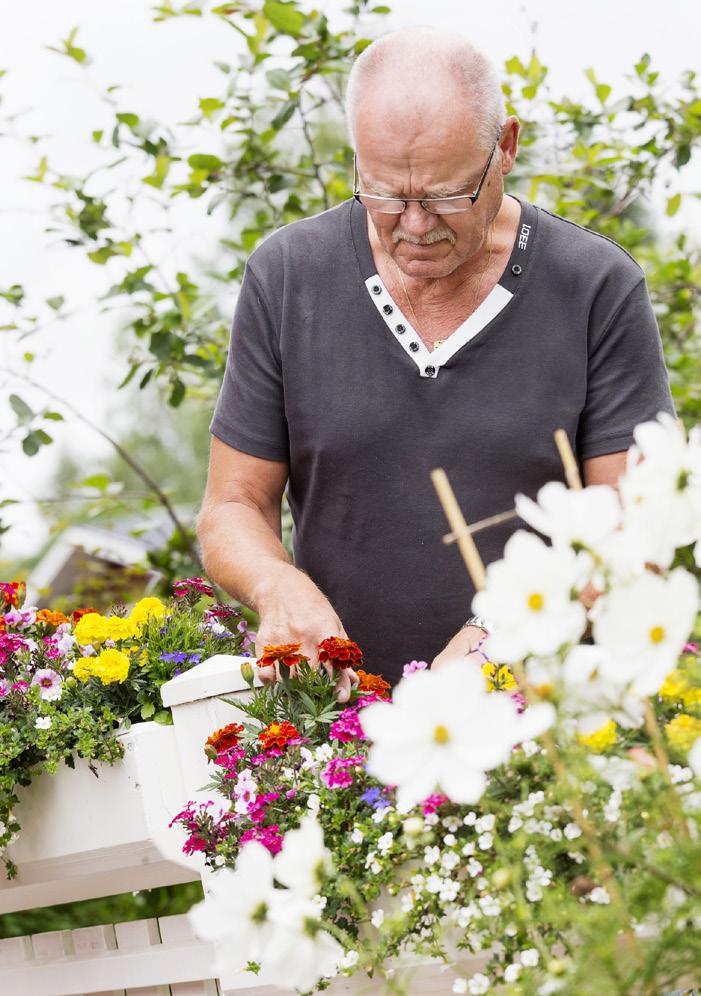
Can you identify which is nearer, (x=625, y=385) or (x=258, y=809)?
(x=258, y=809)

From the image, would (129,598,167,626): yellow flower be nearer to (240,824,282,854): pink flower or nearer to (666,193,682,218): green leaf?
(240,824,282,854): pink flower

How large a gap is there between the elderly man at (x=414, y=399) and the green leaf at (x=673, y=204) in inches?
46.1

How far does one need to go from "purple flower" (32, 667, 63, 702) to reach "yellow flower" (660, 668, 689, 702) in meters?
1.20

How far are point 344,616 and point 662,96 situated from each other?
2116 millimetres

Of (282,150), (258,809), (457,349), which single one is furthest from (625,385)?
(282,150)

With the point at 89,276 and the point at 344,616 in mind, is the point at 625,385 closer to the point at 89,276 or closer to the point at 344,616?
the point at 344,616

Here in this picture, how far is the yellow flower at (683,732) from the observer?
1133 mm

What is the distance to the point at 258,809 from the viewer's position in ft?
5.18

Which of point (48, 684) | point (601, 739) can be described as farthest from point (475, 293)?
point (601, 739)

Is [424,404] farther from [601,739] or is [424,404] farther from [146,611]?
[601,739]

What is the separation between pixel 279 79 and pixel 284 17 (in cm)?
18

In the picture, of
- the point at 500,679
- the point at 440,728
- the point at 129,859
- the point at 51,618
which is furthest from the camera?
the point at 51,618

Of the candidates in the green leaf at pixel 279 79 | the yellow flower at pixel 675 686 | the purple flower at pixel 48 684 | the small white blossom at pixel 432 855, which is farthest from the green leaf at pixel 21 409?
the yellow flower at pixel 675 686

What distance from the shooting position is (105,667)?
2.12 metres
